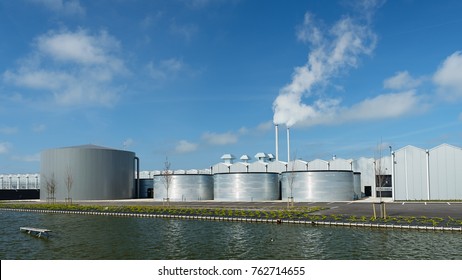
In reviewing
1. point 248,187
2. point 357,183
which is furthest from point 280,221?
point 357,183

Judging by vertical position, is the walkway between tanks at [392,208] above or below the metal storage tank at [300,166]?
below

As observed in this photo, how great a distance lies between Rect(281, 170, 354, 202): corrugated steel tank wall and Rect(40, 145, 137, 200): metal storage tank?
3239 centimetres

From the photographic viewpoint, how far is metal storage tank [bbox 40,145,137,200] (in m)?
66.3

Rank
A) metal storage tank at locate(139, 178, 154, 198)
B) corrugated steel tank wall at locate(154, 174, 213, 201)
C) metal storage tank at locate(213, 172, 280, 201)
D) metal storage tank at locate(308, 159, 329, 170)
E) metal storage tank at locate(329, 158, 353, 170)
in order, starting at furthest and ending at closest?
metal storage tank at locate(139, 178, 154, 198) → metal storage tank at locate(308, 159, 329, 170) → metal storage tank at locate(329, 158, 353, 170) → corrugated steel tank wall at locate(154, 174, 213, 201) → metal storage tank at locate(213, 172, 280, 201)

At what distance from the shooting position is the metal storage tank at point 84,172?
66.3 meters

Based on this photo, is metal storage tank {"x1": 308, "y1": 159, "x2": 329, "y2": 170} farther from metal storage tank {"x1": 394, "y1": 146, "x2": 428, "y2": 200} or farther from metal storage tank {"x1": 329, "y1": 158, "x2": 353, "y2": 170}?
metal storage tank {"x1": 394, "y1": 146, "x2": 428, "y2": 200}

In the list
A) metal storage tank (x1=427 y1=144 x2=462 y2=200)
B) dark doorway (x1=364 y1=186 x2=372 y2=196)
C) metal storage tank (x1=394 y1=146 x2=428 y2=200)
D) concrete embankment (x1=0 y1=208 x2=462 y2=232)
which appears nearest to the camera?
concrete embankment (x1=0 y1=208 x2=462 y2=232)

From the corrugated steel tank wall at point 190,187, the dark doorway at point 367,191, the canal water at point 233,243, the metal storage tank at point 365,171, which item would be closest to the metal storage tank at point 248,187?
the corrugated steel tank wall at point 190,187

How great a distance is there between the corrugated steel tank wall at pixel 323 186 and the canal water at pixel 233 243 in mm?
30171

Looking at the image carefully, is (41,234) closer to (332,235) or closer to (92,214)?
(92,214)

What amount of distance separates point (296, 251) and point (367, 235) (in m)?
5.68

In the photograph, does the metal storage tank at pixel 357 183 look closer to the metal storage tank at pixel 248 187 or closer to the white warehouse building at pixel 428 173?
the white warehouse building at pixel 428 173

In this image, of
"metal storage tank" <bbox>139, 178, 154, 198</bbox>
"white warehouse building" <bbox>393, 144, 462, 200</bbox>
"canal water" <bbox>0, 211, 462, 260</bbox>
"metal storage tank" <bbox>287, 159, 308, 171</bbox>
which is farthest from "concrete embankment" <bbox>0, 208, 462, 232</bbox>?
"metal storage tank" <bbox>287, 159, 308, 171</bbox>

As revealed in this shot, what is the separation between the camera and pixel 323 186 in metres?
54.4
